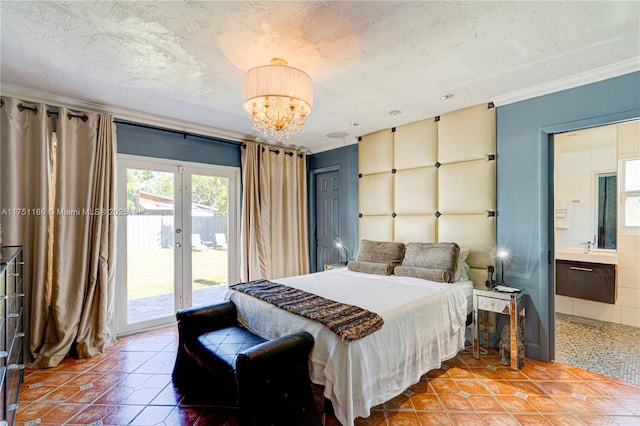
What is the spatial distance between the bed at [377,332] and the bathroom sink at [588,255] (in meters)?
1.94

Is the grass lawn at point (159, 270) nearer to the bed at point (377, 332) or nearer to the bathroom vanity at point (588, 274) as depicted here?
the bed at point (377, 332)

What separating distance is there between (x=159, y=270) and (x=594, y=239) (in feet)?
18.3

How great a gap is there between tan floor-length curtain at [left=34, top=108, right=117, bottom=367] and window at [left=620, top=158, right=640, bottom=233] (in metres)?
5.82

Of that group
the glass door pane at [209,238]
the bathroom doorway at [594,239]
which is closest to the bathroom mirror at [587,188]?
the bathroom doorway at [594,239]

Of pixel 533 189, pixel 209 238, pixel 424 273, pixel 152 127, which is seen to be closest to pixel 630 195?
pixel 533 189

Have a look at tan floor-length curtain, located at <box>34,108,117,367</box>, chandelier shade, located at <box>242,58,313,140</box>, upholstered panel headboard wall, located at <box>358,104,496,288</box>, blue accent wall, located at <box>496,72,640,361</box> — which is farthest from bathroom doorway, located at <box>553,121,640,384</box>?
tan floor-length curtain, located at <box>34,108,117,367</box>

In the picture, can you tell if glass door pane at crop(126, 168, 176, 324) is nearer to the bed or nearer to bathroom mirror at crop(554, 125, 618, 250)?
the bed

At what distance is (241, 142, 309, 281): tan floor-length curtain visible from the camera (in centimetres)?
418

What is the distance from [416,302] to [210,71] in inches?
95.7

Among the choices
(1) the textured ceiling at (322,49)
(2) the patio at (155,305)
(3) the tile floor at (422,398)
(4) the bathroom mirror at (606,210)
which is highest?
(1) the textured ceiling at (322,49)

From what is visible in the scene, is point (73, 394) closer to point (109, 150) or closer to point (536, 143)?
point (109, 150)

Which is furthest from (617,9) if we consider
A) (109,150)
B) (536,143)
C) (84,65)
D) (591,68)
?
(109,150)

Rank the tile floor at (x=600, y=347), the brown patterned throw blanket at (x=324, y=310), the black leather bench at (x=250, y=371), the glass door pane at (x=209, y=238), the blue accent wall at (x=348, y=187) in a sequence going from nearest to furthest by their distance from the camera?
the black leather bench at (x=250, y=371) < the brown patterned throw blanket at (x=324, y=310) < the tile floor at (x=600, y=347) < the glass door pane at (x=209, y=238) < the blue accent wall at (x=348, y=187)

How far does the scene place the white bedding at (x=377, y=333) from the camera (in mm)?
1679
